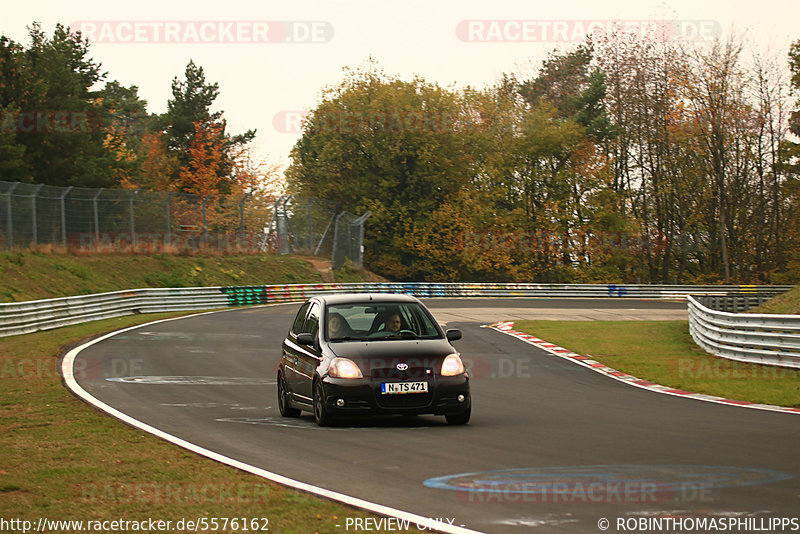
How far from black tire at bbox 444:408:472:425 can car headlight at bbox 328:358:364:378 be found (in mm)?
1155

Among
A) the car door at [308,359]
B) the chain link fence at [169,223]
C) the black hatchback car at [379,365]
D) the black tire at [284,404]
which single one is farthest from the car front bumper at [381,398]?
the chain link fence at [169,223]

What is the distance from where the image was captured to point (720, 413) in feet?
40.4

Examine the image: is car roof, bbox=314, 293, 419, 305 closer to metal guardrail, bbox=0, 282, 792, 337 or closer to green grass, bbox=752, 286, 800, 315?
green grass, bbox=752, 286, 800, 315

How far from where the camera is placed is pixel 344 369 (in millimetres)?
10945

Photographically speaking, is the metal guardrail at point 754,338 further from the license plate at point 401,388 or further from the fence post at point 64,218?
the fence post at point 64,218

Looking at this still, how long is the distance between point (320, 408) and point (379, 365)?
0.89m

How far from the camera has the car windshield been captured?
460 inches

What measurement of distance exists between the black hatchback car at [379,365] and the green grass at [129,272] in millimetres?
24280

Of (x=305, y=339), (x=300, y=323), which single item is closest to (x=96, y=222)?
(x=300, y=323)

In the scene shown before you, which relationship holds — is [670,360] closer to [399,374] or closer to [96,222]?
[399,374]

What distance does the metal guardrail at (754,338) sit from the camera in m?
17.9

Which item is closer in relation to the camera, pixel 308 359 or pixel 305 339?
pixel 305 339

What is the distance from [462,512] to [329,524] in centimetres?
90

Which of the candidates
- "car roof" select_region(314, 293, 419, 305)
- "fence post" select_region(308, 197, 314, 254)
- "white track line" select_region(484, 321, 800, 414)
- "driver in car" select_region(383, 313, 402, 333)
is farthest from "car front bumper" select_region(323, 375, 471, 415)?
"fence post" select_region(308, 197, 314, 254)
